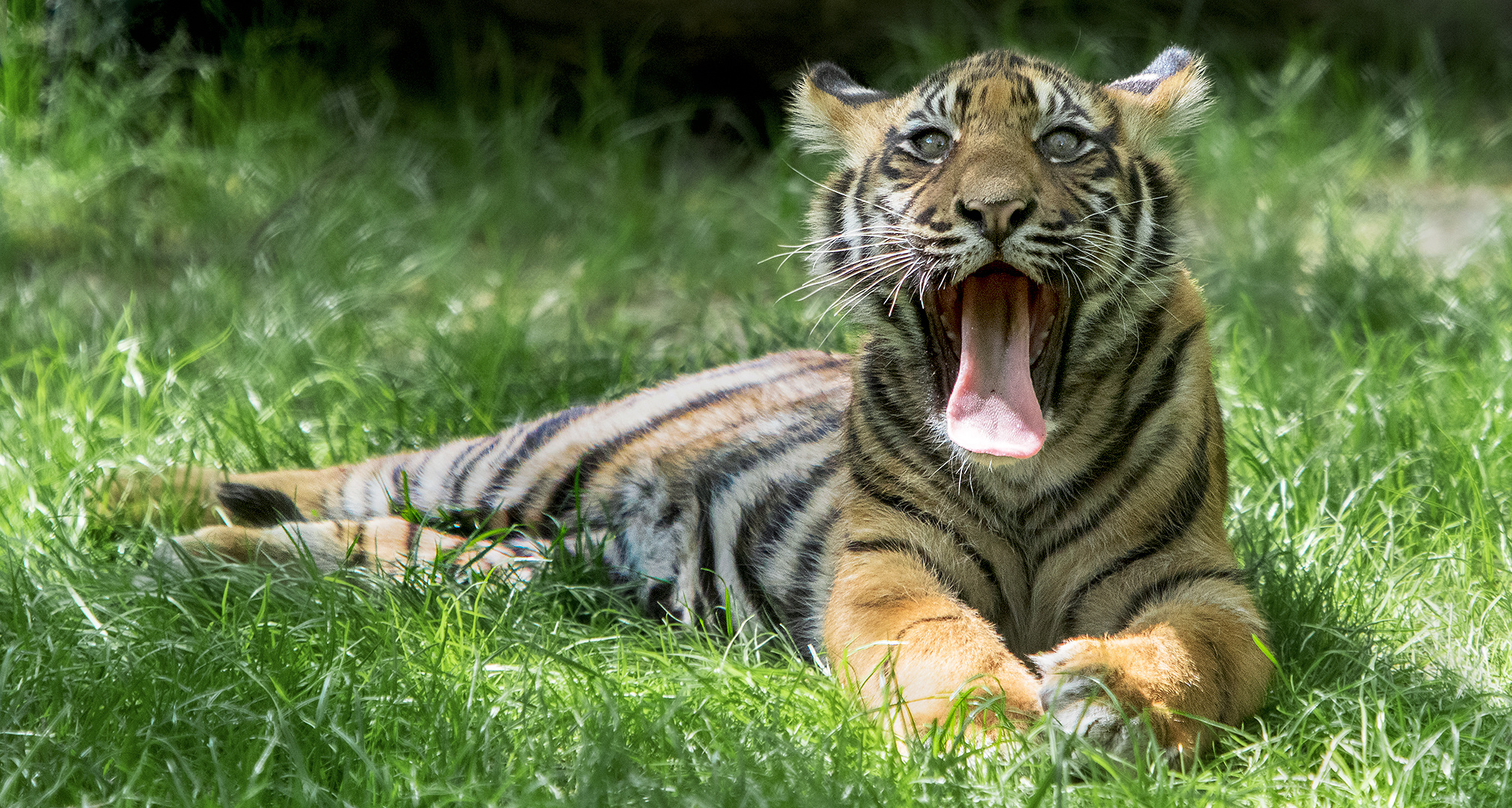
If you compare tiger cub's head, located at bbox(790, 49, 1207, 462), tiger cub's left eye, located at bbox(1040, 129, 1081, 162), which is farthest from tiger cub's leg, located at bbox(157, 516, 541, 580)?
tiger cub's left eye, located at bbox(1040, 129, 1081, 162)

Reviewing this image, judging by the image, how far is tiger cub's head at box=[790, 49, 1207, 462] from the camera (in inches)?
97.7

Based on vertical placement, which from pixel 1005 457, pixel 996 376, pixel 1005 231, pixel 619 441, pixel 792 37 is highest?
pixel 1005 231

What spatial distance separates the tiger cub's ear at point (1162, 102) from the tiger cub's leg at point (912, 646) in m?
1.02

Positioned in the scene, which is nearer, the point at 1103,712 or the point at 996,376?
the point at 1103,712

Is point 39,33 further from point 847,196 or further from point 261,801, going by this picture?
point 261,801

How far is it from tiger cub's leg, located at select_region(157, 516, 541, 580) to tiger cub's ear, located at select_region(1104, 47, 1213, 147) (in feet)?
5.27

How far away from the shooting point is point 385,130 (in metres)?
6.53

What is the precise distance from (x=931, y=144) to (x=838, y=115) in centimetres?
38

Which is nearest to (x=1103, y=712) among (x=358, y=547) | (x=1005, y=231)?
(x=1005, y=231)

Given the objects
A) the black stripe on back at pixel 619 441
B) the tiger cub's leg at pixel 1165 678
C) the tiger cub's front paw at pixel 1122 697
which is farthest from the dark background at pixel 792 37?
the tiger cub's front paw at pixel 1122 697

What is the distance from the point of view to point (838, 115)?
3.03 m

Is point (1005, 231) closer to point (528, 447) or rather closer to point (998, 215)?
point (998, 215)

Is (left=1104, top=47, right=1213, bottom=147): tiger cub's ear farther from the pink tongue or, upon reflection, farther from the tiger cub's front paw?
the tiger cub's front paw

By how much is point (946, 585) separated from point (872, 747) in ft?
1.47
